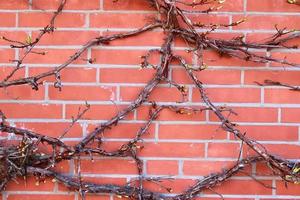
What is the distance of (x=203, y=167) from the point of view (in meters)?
2.14

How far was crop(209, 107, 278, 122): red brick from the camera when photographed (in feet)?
6.97

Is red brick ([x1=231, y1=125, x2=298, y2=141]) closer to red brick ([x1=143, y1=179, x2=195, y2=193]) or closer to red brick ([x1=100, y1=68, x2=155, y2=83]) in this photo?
red brick ([x1=143, y1=179, x2=195, y2=193])

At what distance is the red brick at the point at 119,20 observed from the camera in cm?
214

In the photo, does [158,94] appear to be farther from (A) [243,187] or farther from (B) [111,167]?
(A) [243,187]

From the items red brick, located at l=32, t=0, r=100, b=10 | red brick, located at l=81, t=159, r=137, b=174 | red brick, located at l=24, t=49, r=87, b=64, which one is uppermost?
red brick, located at l=32, t=0, r=100, b=10

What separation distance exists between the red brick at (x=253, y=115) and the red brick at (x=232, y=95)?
39mm

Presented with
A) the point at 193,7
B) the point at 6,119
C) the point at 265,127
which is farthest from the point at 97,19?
the point at 265,127

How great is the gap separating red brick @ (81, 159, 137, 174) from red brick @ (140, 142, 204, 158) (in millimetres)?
77

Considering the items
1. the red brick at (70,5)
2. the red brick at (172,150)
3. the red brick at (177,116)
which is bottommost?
the red brick at (172,150)

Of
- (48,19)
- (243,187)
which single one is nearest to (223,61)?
(243,187)

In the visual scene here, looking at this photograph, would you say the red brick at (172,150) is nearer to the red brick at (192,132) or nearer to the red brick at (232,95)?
the red brick at (192,132)

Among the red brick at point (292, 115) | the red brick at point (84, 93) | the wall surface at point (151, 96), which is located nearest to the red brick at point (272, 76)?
the wall surface at point (151, 96)

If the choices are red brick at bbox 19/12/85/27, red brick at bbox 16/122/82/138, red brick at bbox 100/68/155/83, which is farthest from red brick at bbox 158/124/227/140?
red brick at bbox 19/12/85/27

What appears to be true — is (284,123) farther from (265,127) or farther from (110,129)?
(110,129)
